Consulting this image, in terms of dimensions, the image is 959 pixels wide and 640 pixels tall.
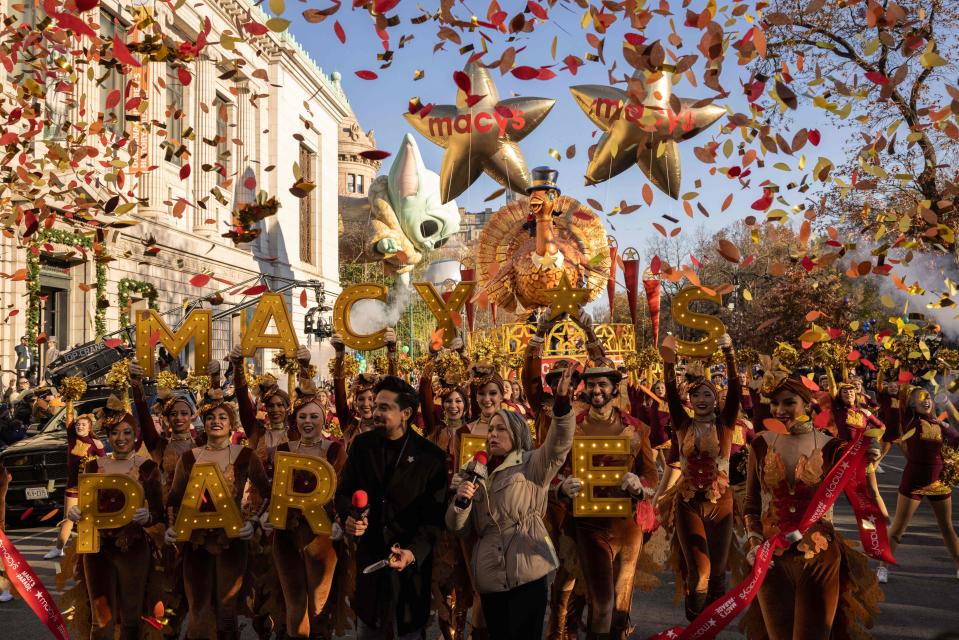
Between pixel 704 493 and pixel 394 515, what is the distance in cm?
312

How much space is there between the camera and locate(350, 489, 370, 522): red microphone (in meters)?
4.19

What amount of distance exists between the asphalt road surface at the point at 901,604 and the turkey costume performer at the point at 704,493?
421 millimetres

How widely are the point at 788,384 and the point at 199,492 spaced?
12.8 ft

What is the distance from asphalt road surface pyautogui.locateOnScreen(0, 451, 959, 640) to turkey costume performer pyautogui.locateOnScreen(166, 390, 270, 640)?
105cm

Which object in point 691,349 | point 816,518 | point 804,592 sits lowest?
point 804,592

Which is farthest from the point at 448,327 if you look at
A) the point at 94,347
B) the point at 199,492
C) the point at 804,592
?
the point at 94,347

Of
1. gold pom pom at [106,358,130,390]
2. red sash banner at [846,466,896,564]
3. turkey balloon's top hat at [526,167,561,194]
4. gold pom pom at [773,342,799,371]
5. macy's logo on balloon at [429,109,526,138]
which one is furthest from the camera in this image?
turkey balloon's top hat at [526,167,561,194]

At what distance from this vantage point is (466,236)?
120m

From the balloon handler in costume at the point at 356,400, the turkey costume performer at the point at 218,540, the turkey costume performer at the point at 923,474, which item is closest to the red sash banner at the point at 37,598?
the turkey costume performer at the point at 218,540

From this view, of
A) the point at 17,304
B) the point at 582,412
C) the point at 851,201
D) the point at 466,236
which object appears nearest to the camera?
the point at 582,412

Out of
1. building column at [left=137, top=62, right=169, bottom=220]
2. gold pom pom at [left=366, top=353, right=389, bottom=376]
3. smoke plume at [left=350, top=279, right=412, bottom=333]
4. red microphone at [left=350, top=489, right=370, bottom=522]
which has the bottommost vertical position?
red microphone at [left=350, top=489, right=370, bottom=522]

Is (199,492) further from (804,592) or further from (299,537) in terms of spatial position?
(804,592)

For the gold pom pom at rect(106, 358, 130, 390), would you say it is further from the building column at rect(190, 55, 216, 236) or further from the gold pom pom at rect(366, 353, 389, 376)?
the building column at rect(190, 55, 216, 236)

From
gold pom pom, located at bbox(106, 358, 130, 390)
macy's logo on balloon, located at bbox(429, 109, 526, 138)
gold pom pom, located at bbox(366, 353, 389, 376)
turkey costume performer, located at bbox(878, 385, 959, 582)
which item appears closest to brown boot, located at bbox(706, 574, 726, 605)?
turkey costume performer, located at bbox(878, 385, 959, 582)
